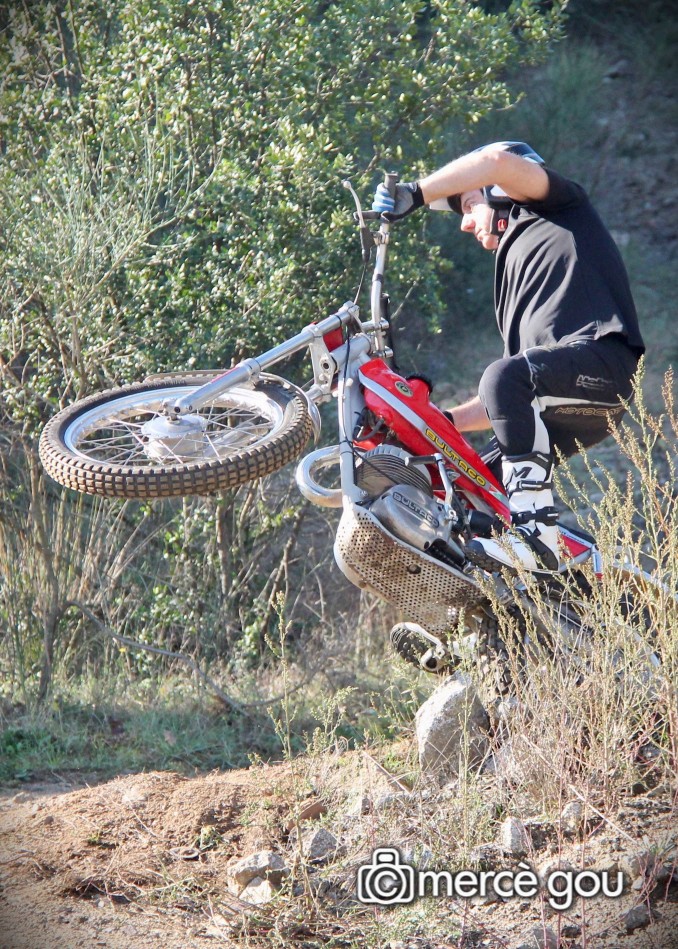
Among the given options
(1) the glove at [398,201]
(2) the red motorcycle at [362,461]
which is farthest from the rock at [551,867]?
(1) the glove at [398,201]

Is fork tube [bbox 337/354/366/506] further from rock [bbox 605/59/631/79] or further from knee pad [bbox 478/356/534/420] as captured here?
rock [bbox 605/59/631/79]

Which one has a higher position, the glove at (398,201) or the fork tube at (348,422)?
the glove at (398,201)

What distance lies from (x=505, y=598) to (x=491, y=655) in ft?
0.89

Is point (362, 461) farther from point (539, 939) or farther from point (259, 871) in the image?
point (539, 939)

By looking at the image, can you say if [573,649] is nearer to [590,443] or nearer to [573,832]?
[573,832]

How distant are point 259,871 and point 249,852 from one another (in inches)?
9.1

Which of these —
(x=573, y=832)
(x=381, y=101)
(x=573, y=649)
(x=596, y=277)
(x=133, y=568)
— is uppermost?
(x=381, y=101)

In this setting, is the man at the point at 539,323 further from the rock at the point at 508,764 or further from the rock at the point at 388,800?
the rock at the point at 388,800

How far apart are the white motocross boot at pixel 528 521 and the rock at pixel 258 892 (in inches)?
51.1

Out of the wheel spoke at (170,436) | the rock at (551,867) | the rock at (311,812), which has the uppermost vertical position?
the wheel spoke at (170,436)

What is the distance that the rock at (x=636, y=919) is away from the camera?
3.29 metres

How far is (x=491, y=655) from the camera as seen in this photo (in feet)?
14.1

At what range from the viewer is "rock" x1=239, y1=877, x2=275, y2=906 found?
3.54 m

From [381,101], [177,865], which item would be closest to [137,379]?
[381,101]
